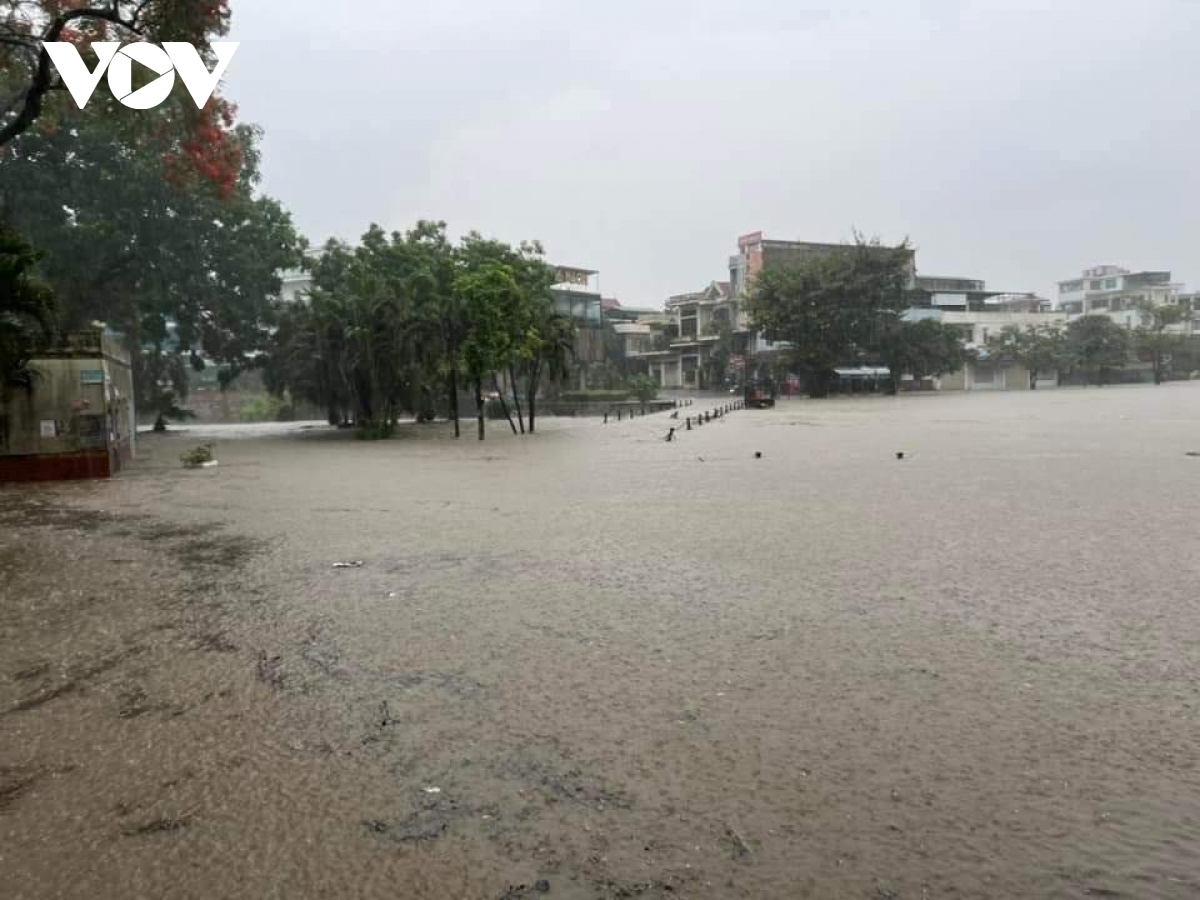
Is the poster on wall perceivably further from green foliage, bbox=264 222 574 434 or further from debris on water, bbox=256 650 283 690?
debris on water, bbox=256 650 283 690

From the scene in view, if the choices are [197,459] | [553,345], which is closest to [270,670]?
[197,459]

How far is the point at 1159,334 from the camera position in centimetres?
7638

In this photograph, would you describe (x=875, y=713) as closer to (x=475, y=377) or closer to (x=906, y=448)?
(x=906, y=448)

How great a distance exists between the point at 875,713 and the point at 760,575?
335 centimetres

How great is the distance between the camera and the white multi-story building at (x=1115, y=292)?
9012cm

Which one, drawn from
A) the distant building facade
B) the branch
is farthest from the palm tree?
the branch

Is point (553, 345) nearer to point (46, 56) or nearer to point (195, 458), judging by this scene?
point (195, 458)

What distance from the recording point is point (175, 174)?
829 inches

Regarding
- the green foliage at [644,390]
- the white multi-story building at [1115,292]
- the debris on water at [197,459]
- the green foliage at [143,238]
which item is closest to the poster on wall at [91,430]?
the debris on water at [197,459]

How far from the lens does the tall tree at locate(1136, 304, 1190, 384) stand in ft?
250

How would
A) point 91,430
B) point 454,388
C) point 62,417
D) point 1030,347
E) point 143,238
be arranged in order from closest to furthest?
point 62,417 < point 91,430 < point 143,238 < point 454,388 < point 1030,347

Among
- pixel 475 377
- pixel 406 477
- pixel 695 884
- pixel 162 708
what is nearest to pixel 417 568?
pixel 162 708

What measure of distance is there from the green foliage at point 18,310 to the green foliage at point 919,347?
54019 millimetres
